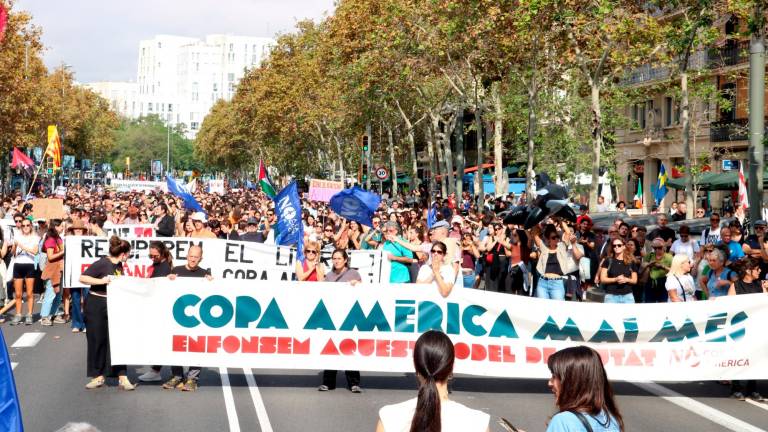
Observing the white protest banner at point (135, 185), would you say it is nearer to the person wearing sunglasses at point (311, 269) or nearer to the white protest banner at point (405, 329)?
the person wearing sunglasses at point (311, 269)

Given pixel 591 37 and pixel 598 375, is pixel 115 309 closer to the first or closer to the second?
pixel 598 375

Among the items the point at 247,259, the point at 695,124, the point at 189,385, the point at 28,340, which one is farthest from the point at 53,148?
the point at 189,385

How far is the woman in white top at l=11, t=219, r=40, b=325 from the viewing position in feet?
57.3

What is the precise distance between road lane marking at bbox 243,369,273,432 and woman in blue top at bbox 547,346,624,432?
5759 millimetres

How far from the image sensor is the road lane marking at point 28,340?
1507 centimetres

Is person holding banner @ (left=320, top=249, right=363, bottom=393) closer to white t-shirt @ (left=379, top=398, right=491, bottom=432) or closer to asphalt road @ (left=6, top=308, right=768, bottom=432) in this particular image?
asphalt road @ (left=6, top=308, right=768, bottom=432)

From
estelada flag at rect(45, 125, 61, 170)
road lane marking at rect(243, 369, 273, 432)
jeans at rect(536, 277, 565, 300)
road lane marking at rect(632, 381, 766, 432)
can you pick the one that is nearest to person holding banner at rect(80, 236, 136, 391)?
road lane marking at rect(243, 369, 273, 432)

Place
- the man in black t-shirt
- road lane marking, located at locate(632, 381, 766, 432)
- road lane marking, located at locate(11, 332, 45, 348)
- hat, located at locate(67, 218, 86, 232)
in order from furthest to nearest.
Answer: hat, located at locate(67, 218, 86, 232) < road lane marking, located at locate(11, 332, 45, 348) < the man in black t-shirt < road lane marking, located at locate(632, 381, 766, 432)

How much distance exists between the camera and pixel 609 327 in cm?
1158

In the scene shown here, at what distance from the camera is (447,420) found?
4.91 m

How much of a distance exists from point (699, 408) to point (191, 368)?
16.7 ft

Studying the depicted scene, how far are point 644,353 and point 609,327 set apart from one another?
1.40 ft

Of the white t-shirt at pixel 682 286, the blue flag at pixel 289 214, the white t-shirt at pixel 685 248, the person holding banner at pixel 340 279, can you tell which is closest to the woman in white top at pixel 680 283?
the white t-shirt at pixel 682 286

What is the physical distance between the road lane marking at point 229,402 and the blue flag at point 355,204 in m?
6.30
